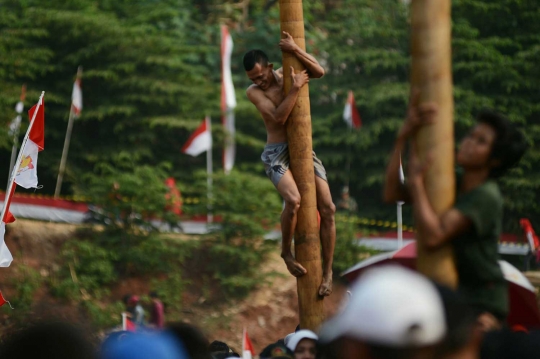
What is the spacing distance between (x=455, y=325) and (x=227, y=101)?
76.1 ft

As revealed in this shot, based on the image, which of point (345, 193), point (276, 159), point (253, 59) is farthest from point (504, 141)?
point (345, 193)

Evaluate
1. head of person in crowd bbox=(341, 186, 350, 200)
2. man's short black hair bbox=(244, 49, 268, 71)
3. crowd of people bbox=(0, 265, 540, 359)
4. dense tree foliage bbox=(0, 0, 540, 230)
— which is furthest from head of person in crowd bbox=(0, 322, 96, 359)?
head of person in crowd bbox=(341, 186, 350, 200)

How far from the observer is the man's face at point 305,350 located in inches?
255

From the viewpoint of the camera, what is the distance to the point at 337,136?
1149 inches

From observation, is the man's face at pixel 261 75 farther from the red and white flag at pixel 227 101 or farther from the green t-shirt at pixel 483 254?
the red and white flag at pixel 227 101

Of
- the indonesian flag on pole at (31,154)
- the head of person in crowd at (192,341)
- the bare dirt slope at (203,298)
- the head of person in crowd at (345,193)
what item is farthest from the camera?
the head of person in crowd at (345,193)

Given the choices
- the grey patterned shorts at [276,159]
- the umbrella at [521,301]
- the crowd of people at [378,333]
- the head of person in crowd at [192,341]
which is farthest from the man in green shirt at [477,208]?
the grey patterned shorts at [276,159]

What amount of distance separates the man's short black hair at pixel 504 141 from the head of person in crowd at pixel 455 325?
4.39 ft

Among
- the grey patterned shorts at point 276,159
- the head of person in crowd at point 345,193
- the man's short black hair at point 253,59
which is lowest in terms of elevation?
the head of person in crowd at point 345,193

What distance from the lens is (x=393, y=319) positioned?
2668mm

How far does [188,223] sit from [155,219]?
1854 mm

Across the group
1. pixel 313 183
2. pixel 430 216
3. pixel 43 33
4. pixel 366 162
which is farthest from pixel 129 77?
pixel 430 216

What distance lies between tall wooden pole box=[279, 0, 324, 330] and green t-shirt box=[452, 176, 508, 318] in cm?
360

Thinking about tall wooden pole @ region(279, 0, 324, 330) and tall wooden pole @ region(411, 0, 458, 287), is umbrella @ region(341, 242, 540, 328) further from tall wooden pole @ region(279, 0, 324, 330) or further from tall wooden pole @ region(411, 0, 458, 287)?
tall wooden pole @ region(411, 0, 458, 287)
